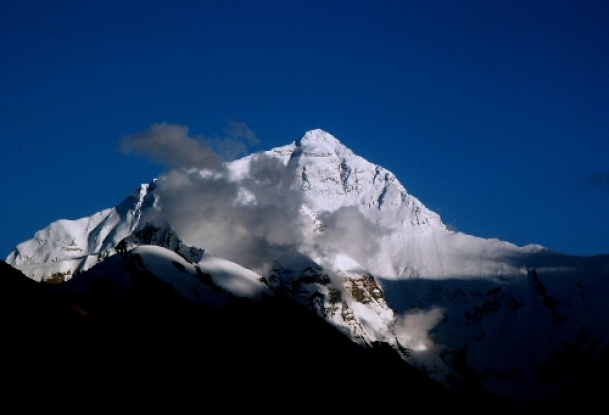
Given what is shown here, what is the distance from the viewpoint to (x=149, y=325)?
153500 mm

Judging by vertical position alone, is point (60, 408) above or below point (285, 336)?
below

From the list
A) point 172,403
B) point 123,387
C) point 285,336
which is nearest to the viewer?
point 123,387

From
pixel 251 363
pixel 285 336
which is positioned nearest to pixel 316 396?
pixel 251 363

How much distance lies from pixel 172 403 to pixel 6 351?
28.0 metres

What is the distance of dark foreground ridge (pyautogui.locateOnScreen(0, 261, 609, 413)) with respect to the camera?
276ft

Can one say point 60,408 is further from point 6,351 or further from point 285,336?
point 285,336

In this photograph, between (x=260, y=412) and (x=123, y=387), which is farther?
(x=260, y=412)

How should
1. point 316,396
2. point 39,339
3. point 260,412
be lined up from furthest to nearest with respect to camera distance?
point 316,396 < point 260,412 < point 39,339

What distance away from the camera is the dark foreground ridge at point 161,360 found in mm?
84188

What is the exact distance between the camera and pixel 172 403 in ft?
338

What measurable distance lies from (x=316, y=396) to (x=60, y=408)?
76.0m

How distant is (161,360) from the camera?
126 m

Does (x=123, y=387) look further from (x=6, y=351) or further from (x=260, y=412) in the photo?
(x=260, y=412)

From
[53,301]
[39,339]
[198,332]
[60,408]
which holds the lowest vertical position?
[60,408]
